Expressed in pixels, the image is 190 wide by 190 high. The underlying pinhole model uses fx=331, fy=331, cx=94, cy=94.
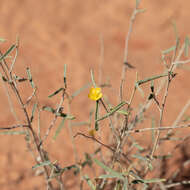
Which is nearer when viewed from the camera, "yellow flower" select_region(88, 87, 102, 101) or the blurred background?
"yellow flower" select_region(88, 87, 102, 101)

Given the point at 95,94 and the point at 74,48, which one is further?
the point at 74,48

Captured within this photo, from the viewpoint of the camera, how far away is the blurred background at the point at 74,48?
1.63 m

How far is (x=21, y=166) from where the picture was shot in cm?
156

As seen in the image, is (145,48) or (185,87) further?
(145,48)

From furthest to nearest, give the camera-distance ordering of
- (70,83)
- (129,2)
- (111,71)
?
(129,2) < (111,71) < (70,83)

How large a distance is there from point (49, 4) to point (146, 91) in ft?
4.23

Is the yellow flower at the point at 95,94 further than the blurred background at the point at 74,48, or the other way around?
the blurred background at the point at 74,48

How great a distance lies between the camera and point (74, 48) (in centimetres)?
250

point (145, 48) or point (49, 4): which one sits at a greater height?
point (49, 4)

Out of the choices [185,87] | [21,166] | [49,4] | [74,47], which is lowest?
[21,166]

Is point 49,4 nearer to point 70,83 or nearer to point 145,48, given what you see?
point 145,48

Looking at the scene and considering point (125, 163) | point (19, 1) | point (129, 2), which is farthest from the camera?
point (129, 2)

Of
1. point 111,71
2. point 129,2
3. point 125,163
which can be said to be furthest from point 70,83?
point 129,2

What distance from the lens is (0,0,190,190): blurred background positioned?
1635 millimetres
